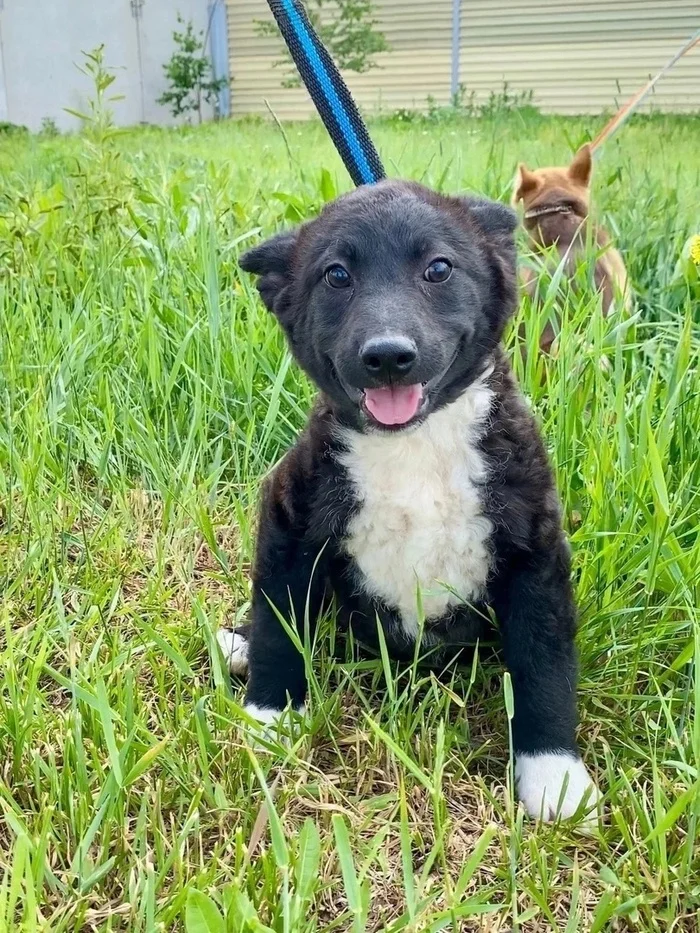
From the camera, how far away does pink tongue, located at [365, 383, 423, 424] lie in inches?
57.8

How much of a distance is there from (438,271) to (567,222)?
2010mm

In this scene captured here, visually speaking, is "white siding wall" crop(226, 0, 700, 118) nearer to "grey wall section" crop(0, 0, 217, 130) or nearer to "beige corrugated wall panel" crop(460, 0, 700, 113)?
"beige corrugated wall panel" crop(460, 0, 700, 113)

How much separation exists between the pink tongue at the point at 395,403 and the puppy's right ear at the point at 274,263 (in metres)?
0.37

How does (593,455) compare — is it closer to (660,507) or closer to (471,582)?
(660,507)

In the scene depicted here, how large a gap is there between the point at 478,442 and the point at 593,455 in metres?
0.46

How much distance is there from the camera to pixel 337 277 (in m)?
1.56

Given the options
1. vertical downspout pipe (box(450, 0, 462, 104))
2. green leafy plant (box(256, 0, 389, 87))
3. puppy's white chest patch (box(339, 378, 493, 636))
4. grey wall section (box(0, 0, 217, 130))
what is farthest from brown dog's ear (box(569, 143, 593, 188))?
grey wall section (box(0, 0, 217, 130))

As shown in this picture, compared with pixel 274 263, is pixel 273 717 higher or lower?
lower

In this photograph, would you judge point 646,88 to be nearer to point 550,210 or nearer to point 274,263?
point 550,210

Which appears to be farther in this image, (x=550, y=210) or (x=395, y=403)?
(x=550, y=210)

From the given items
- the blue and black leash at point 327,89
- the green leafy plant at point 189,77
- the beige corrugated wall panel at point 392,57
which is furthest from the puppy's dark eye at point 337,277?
the green leafy plant at point 189,77

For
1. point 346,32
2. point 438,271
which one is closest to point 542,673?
point 438,271

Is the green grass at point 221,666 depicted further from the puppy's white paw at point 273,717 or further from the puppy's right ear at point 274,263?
the puppy's right ear at point 274,263

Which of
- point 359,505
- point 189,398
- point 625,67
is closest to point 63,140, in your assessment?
point 625,67
